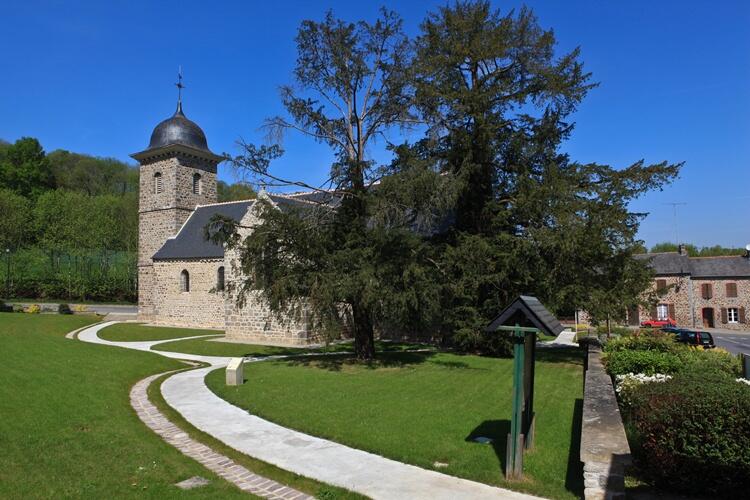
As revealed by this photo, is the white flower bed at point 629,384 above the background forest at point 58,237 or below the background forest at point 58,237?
below

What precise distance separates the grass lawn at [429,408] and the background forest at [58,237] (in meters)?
30.7

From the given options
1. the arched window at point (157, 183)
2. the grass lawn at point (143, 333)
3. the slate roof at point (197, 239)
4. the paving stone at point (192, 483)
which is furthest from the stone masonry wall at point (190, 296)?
the paving stone at point (192, 483)

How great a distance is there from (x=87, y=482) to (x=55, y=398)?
4.84 metres

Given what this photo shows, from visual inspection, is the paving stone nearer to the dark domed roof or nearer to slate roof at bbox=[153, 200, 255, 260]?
slate roof at bbox=[153, 200, 255, 260]

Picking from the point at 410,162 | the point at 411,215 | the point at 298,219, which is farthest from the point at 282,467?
the point at 410,162

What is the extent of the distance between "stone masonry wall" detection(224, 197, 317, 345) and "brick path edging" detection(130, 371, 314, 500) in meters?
13.6

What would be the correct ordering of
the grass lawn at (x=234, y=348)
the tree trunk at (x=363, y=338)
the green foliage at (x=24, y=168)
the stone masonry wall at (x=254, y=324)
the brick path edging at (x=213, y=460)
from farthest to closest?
the green foliage at (x=24, y=168) < the stone masonry wall at (x=254, y=324) < the grass lawn at (x=234, y=348) < the tree trunk at (x=363, y=338) < the brick path edging at (x=213, y=460)

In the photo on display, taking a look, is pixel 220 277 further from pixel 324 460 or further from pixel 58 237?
pixel 58 237

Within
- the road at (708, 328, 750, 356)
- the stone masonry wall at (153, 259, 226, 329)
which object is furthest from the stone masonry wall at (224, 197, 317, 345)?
the road at (708, 328, 750, 356)

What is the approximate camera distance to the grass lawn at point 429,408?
706cm

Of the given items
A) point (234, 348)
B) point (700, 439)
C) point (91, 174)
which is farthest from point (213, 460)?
point (91, 174)

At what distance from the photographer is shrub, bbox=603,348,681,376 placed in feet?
37.2

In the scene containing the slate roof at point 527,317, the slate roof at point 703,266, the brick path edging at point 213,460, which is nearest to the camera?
the brick path edging at point 213,460

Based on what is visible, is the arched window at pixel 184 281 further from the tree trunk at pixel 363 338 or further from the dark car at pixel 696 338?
the dark car at pixel 696 338
